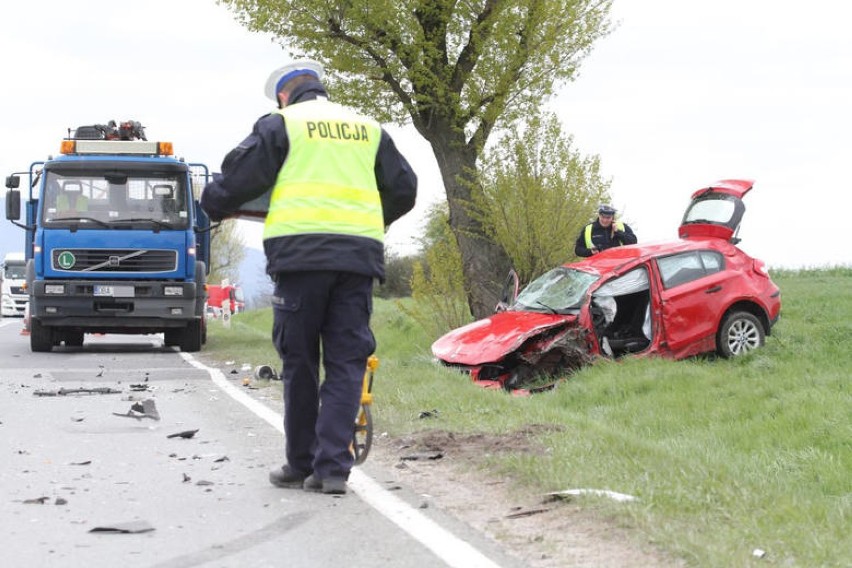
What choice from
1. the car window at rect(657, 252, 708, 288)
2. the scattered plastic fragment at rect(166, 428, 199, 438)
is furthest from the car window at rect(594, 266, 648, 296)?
the scattered plastic fragment at rect(166, 428, 199, 438)

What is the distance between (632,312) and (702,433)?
3.74m

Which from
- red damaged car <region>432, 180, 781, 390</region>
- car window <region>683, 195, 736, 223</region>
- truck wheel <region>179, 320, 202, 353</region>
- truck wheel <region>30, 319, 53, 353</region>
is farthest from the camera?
truck wheel <region>179, 320, 202, 353</region>

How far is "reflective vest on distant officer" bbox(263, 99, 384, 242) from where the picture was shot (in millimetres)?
6043

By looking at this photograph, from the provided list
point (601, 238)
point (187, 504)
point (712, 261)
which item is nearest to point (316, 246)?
point (187, 504)

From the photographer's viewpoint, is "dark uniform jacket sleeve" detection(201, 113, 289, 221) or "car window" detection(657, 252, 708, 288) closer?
"dark uniform jacket sleeve" detection(201, 113, 289, 221)

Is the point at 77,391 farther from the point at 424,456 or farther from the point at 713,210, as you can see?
the point at 713,210

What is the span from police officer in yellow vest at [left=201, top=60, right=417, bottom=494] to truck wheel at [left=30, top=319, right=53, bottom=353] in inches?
556

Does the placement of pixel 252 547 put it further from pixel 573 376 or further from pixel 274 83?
Answer: pixel 573 376

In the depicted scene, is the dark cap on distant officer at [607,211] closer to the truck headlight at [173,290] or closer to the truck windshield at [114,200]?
the truck windshield at [114,200]

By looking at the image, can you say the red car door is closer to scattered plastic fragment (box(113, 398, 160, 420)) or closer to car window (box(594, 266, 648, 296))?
car window (box(594, 266, 648, 296))

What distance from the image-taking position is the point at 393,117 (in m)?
23.5

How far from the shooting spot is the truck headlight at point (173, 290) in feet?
62.3

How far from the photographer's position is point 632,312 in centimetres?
1592

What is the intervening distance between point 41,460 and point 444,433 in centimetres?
249
